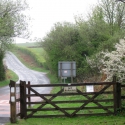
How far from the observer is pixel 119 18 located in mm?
42938

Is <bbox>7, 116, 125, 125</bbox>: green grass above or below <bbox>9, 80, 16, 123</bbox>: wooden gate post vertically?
below

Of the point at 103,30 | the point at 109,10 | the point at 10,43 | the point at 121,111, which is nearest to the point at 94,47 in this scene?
the point at 103,30

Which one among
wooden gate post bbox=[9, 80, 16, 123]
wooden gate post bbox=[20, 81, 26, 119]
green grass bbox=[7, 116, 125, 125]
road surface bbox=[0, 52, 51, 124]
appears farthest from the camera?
road surface bbox=[0, 52, 51, 124]

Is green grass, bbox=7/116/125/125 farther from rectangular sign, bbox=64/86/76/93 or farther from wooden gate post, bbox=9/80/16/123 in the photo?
rectangular sign, bbox=64/86/76/93

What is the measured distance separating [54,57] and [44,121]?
32.9 meters

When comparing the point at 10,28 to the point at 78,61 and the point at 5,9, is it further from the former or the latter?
the point at 78,61

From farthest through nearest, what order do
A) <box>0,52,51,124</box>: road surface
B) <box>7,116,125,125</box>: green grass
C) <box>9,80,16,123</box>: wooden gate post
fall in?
<box>0,52,51,124</box>: road surface
<box>9,80,16,123</box>: wooden gate post
<box>7,116,125,125</box>: green grass

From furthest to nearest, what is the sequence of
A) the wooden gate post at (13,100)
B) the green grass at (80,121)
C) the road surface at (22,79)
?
the road surface at (22,79)
the wooden gate post at (13,100)
the green grass at (80,121)

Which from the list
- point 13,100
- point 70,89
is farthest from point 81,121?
point 13,100

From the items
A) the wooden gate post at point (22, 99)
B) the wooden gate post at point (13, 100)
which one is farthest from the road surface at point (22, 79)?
the wooden gate post at point (13, 100)

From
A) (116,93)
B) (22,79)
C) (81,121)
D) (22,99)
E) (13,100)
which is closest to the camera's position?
(81,121)

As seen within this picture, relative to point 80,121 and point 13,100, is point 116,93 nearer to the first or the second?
point 80,121

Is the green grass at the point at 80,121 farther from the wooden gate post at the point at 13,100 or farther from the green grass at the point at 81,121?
the wooden gate post at the point at 13,100

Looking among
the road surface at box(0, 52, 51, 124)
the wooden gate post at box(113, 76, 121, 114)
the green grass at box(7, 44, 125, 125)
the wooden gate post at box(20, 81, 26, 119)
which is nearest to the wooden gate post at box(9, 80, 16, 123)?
the green grass at box(7, 44, 125, 125)
